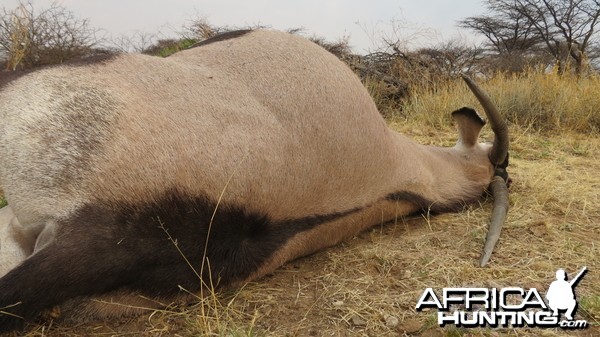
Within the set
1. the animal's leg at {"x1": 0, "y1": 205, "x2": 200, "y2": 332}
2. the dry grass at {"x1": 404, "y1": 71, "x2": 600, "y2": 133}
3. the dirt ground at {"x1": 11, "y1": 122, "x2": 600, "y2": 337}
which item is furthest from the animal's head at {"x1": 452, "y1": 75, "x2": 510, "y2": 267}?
the dry grass at {"x1": 404, "y1": 71, "x2": 600, "y2": 133}

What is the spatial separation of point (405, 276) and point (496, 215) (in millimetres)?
842

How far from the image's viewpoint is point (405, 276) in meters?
2.30

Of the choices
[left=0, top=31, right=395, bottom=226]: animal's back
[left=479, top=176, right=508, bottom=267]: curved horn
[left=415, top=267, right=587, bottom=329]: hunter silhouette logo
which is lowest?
[left=415, top=267, right=587, bottom=329]: hunter silhouette logo

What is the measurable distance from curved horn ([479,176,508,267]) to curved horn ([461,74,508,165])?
0.44ft

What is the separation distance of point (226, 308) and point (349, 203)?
0.73 meters

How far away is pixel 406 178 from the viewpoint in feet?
8.98

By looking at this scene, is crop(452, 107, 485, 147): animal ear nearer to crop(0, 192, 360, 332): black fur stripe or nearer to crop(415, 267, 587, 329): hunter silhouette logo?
crop(415, 267, 587, 329): hunter silhouette logo

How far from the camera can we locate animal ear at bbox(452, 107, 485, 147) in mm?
3324

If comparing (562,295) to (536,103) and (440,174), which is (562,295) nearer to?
(440,174)

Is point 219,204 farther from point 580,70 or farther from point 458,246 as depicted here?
point 580,70

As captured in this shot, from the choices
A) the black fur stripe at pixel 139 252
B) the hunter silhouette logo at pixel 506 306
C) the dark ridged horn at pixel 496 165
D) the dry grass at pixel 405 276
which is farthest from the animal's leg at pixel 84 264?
the dark ridged horn at pixel 496 165

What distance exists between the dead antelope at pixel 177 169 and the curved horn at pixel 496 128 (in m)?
0.85

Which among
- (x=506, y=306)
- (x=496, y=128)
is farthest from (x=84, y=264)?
(x=496, y=128)

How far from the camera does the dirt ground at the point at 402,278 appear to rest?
186 centimetres
